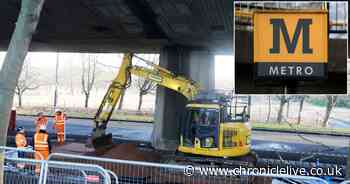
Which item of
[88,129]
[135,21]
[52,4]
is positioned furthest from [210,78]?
[88,129]

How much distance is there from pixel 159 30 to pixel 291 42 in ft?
27.3

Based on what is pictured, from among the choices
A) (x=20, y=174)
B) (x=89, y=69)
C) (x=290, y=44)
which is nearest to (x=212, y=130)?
(x=290, y=44)

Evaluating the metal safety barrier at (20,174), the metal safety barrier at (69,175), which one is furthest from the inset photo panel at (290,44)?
the metal safety barrier at (20,174)

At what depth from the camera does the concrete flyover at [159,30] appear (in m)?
11.7

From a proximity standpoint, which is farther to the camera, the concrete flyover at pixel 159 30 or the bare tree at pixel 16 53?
the concrete flyover at pixel 159 30

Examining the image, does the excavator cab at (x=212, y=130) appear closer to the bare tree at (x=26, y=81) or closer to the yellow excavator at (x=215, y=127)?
the yellow excavator at (x=215, y=127)

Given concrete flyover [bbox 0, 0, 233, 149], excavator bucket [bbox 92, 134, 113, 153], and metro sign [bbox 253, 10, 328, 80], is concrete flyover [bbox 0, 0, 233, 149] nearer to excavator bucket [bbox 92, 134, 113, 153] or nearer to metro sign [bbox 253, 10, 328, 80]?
excavator bucket [bbox 92, 134, 113, 153]

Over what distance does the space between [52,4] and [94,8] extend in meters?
1.36

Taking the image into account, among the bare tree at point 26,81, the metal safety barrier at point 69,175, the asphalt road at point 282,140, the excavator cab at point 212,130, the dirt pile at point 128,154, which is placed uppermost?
the bare tree at point 26,81

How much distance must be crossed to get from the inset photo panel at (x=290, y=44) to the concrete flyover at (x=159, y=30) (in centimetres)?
364

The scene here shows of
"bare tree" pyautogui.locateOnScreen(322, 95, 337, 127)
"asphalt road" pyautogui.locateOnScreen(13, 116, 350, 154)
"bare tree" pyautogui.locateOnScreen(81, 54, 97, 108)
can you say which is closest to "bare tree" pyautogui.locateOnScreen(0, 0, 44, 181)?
"asphalt road" pyautogui.locateOnScreen(13, 116, 350, 154)

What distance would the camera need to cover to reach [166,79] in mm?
11859

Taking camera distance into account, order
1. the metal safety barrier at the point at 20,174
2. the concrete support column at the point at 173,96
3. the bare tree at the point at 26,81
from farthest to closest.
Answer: the bare tree at the point at 26,81 < the concrete support column at the point at 173,96 < the metal safety barrier at the point at 20,174

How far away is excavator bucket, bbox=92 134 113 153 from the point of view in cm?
1110
